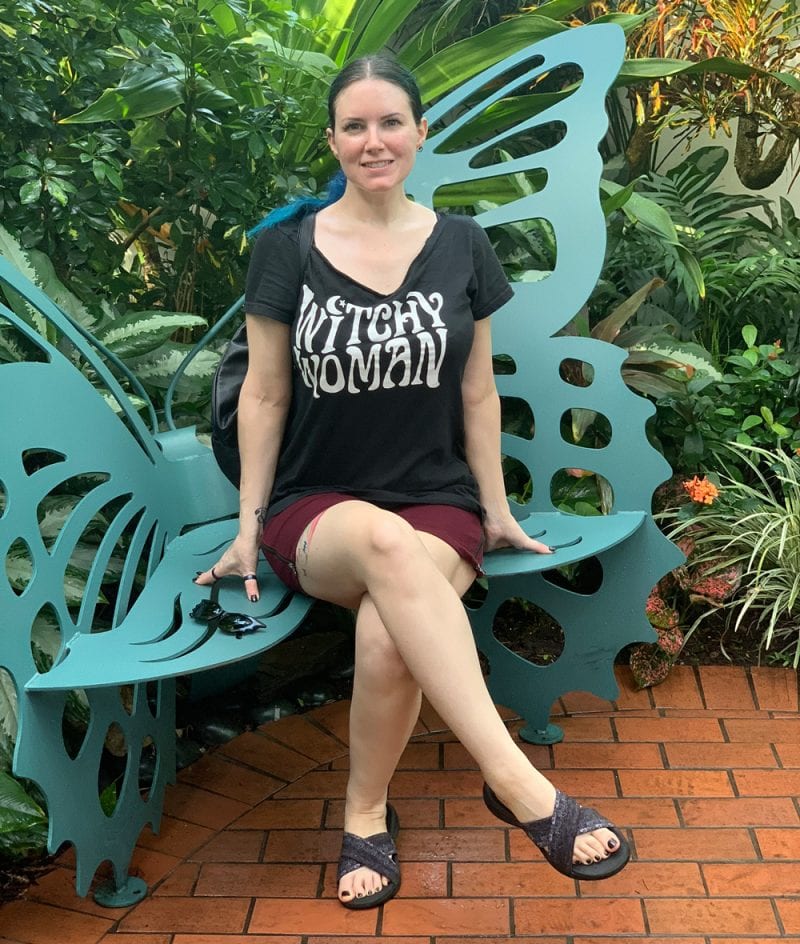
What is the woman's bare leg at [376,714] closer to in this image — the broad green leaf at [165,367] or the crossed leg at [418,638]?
the crossed leg at [418,638]

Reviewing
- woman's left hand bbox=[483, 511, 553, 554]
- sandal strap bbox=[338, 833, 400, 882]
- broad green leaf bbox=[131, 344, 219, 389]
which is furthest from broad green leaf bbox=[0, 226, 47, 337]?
sandal strap bbox=[338, 833, 400, 882]

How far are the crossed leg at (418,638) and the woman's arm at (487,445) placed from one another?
0.90 ft

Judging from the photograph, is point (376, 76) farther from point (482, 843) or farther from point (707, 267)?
point (707, 267)

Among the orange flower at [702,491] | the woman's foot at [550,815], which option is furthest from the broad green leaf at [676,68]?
the woman's foot at [550,815]

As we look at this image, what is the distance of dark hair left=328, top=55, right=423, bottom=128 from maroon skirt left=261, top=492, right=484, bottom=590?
0.75 metres

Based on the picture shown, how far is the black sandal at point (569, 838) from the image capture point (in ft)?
6.27

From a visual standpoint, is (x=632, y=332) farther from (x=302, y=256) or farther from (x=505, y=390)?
(x=302, y=256)

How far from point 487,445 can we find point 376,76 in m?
0.78

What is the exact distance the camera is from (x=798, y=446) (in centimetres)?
316

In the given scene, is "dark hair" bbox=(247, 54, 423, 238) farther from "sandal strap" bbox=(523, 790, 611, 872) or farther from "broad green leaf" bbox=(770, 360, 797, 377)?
"broad green leaf" bbox=(770, 360, 797, 377)

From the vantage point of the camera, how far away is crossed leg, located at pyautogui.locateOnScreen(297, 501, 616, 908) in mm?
1928

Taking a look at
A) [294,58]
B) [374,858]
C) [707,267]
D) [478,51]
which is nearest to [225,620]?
[374,858]

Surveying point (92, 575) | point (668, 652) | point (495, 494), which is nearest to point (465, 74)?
point (495, 494)

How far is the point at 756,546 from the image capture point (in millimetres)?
2939
